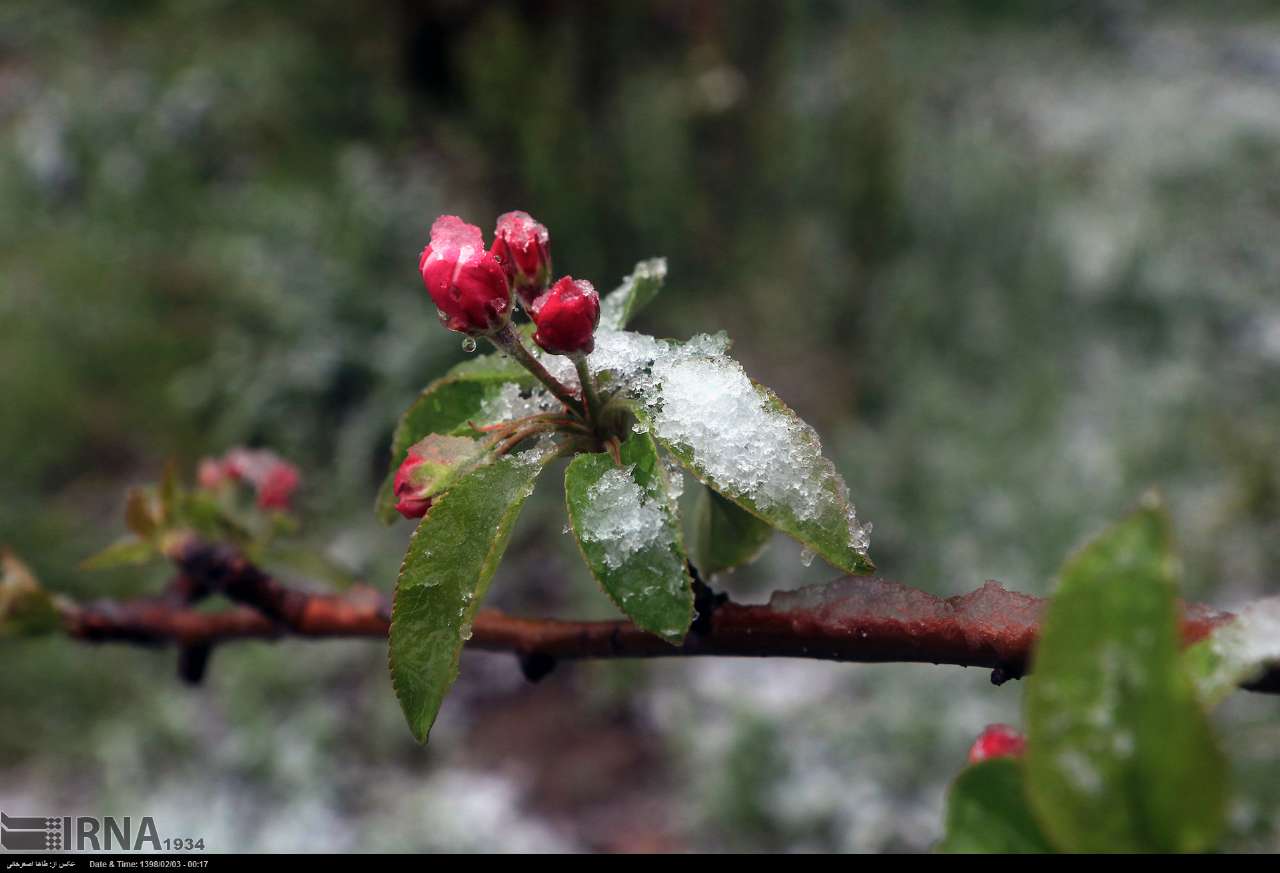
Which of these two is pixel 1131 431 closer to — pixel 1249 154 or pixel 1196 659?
pixel 1249 154

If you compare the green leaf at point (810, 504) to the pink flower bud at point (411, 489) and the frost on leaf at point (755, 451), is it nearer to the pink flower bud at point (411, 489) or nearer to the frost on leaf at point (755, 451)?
the frost on leaf at point (755, 451)

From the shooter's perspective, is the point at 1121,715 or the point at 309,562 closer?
the point at 1121,715

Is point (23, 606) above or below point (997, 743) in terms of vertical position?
above

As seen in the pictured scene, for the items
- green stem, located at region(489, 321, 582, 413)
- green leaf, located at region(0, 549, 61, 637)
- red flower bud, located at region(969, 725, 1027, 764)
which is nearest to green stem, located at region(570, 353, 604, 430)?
green stem, located at region(489, 321, 582, 413)

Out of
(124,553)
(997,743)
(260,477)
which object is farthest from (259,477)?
(997,743)

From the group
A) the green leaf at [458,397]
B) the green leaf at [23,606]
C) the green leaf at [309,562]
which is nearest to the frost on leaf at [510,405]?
the green leaf at [458,397]

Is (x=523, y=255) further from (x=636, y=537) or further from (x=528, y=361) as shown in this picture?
(x=636, y=537)
